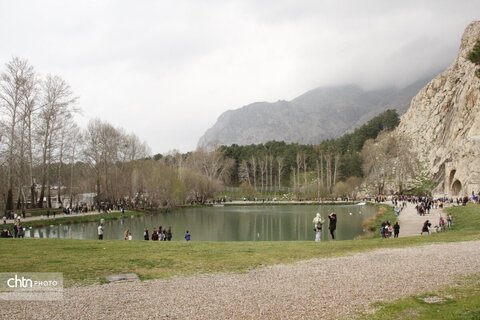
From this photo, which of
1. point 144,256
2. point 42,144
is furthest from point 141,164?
point 144,256

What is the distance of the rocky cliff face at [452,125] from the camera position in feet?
237

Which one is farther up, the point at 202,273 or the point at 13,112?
the point at 13,112

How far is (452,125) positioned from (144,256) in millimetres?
94765

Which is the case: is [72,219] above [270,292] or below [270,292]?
below

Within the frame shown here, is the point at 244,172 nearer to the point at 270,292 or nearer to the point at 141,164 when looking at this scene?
the point at 141,164

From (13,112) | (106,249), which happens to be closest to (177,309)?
(106,249)

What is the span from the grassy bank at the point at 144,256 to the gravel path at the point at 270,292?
165cm

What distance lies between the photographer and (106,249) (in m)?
20.3

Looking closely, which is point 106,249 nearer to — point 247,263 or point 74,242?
point 74,242

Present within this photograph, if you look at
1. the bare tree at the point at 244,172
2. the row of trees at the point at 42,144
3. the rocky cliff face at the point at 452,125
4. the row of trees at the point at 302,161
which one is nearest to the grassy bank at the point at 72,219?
the row of trees at the point at 42,144

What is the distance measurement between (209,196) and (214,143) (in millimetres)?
41755
